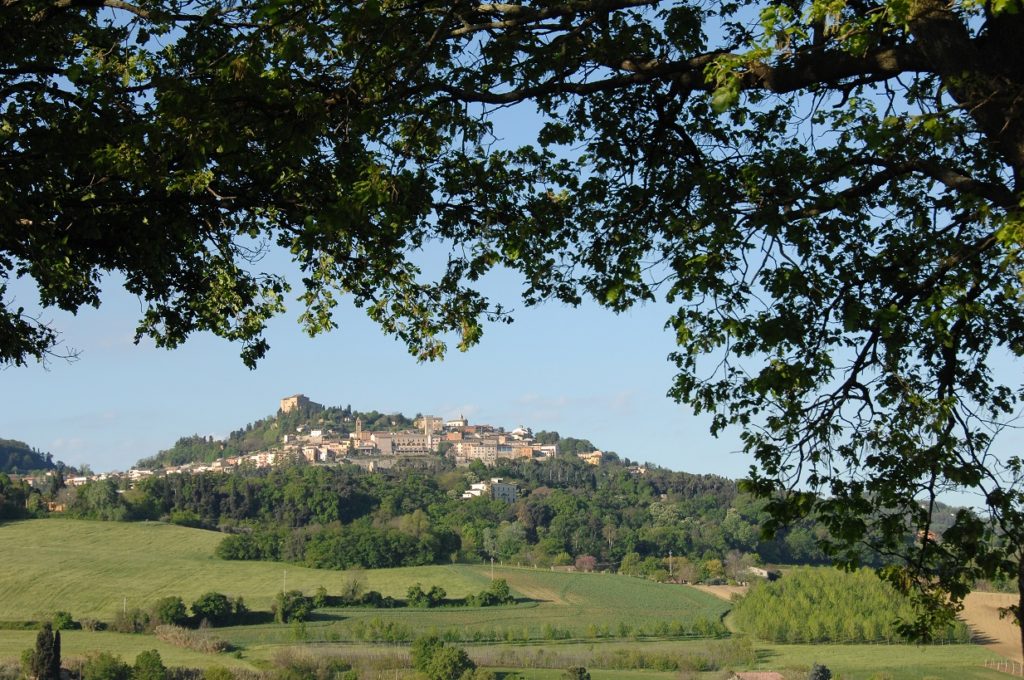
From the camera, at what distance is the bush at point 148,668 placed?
59678mm

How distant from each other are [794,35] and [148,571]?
91238 millimetres

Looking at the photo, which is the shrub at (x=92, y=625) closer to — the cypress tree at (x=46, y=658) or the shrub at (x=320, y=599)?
the shrub at (x=320, y=599)

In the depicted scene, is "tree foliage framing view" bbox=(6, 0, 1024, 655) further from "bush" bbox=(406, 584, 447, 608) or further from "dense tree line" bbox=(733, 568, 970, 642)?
"bush" bbox=(406, 584, 447, 608)

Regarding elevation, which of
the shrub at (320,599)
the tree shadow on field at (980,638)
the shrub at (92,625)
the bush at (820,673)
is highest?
the shrub at (320,599)

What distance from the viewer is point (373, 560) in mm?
104875

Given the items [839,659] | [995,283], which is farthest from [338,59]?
[839,659]

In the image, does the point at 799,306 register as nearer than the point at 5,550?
Yes

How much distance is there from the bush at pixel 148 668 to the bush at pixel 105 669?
52 cm

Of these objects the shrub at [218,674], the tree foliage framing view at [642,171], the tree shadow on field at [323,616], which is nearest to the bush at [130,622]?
the tree shadow on field at [323,616]

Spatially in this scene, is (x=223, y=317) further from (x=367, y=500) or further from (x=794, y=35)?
(x=367, y=500)

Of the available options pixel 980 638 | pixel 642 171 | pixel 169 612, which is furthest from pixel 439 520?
pixel 642 171

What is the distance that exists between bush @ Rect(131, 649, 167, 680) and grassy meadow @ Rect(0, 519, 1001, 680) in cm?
488

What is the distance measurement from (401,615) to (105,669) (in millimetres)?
29554

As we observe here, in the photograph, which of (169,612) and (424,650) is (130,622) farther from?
(424,650)
